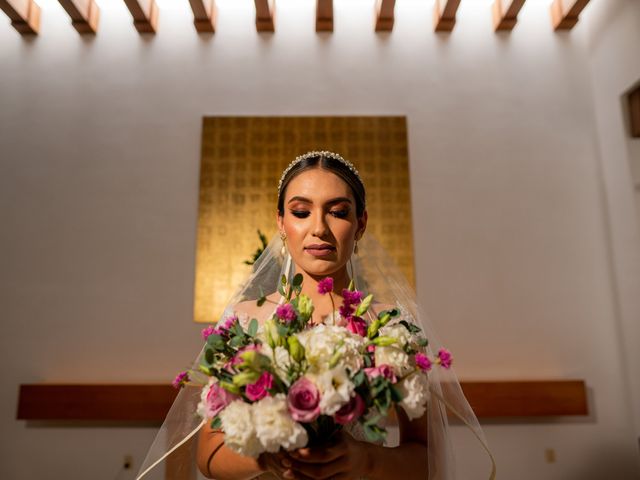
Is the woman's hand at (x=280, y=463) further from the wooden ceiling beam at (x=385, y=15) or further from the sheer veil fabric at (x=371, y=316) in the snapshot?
the wooden ceiling beam at (x=385, y=15)

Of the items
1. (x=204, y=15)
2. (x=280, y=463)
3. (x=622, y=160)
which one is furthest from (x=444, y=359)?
(x=204, y=15)

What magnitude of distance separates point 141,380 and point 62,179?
5.04 ft

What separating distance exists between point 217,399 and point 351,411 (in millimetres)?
299

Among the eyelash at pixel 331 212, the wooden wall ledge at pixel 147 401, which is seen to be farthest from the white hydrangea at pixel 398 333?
the wooden wall ledge at pixel 147 401

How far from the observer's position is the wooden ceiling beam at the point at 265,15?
3356 millimetres

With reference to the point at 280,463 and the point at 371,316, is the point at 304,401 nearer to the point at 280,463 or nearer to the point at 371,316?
the point at 280,463

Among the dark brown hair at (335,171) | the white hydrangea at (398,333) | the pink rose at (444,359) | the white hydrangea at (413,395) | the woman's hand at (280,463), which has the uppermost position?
the dark brown hair at (335,171)

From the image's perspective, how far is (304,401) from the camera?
936 millimetres

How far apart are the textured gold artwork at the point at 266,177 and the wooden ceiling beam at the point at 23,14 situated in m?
1.47

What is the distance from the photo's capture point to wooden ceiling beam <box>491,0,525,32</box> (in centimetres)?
332

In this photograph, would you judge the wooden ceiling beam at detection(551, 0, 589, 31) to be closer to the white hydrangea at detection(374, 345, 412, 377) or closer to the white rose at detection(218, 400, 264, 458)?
the white hydrangea at detection(374, 345, 412, 377)

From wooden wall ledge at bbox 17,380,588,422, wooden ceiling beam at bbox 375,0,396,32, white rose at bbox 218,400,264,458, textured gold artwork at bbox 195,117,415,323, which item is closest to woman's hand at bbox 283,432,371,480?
white rose at bbox 218,400,264,458

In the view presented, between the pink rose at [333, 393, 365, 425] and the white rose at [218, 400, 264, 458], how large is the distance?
0.54 ft

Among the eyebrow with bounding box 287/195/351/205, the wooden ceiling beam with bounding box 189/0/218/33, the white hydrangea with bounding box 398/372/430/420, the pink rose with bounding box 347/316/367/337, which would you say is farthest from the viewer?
the wooden ceiling beam with bounding box 189/0/218/33
